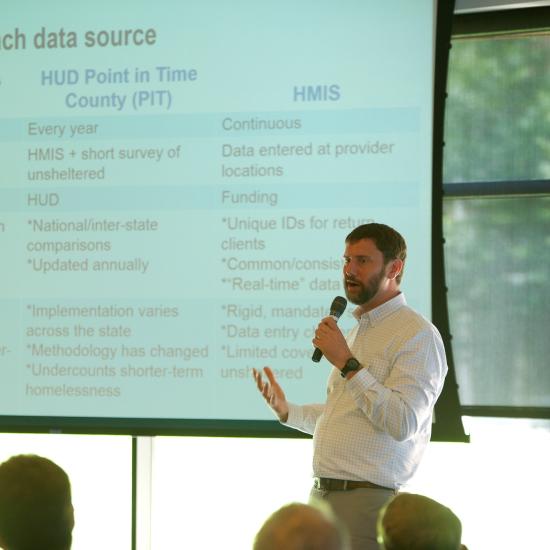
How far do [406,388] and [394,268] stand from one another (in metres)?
0.41

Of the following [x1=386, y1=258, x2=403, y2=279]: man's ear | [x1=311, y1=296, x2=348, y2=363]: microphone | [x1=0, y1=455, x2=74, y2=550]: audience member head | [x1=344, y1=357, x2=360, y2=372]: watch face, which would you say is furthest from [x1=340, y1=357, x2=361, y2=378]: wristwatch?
[x1=0, y1=455, x2=74, y2=550]: audience member head

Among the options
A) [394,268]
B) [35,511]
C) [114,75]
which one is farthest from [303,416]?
[114,75]

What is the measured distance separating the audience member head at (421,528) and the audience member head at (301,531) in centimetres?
42

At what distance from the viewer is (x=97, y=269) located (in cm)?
399

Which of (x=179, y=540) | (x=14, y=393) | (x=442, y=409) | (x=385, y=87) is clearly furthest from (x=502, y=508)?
(x=14, y=393)

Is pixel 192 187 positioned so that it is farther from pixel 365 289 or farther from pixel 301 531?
pixel 301 531

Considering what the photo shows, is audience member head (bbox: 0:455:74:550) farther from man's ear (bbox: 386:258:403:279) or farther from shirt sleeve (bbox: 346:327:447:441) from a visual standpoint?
man's ear (bbox: 386:258:403:279)

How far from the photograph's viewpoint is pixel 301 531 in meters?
1.33

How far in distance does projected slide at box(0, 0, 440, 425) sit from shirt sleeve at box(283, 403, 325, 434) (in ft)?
1.83

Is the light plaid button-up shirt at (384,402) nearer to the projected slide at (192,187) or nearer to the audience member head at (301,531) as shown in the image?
the projected slide at (192,187)

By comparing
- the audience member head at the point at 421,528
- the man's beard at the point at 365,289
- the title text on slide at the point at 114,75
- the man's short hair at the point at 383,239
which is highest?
the title text on slide at the point at 114,75

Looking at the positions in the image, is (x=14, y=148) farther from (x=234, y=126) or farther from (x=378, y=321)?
(x=378, y=321)

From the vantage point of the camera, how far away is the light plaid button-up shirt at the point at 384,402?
8.96ft

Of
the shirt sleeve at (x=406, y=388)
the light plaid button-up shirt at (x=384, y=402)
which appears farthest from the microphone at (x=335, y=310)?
the shirt sleeve at (x=406, y=388)
